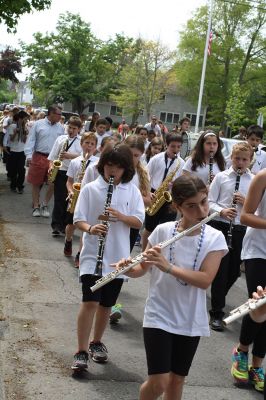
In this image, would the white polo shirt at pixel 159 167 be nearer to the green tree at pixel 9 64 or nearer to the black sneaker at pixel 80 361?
the black sneaker at pixel 80 361

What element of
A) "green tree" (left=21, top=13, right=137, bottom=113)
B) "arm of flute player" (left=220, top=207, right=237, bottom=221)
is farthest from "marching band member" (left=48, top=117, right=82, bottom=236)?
"green tree" (left=21, top=13, right=137, bottom=113)

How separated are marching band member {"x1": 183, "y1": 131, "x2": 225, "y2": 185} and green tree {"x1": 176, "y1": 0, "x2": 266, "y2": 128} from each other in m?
43.3

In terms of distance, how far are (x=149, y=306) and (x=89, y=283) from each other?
1.08 m

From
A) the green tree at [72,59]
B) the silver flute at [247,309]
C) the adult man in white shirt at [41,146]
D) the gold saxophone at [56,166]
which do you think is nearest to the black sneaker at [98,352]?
the silver flute at [247,309]

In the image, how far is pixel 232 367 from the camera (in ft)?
16.2

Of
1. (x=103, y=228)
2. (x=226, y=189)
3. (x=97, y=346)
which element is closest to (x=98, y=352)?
(x=97, y=346)

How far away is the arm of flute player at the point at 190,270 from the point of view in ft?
11.2

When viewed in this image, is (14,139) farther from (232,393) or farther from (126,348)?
(232,393)

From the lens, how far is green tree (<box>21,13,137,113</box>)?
57781mm

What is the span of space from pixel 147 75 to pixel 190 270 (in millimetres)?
52499

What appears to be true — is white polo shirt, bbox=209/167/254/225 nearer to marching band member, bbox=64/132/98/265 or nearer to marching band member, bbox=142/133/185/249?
marching band member, bbox=142/133/185/249

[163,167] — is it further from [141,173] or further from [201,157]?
[141,173]

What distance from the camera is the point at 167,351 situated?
137 inches

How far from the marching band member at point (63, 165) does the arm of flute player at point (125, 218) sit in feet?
16.5
